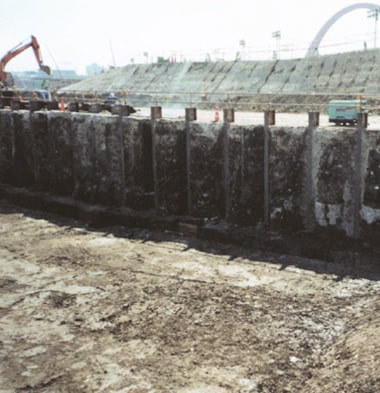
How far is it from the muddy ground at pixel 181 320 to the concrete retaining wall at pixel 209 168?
132cm

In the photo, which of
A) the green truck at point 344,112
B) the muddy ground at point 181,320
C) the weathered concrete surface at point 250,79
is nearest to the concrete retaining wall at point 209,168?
the muddy ground at point 181,320

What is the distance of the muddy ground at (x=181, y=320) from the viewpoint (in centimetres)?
913

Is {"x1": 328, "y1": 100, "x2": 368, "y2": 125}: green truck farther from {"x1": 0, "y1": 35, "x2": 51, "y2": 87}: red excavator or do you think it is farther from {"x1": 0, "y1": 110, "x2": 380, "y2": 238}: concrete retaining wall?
{"x1": 0, "y1": 35, "x2": 51, "y2": 87}: red excavator

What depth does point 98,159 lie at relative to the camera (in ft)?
63.3

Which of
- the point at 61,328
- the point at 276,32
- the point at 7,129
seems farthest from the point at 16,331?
the point at 276,32

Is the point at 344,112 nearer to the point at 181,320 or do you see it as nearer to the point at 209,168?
the point at 209,168

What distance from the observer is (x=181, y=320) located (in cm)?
1131

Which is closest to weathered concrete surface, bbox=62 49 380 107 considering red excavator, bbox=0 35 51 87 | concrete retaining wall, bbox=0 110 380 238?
red excavator, bbox=0 35 51 87

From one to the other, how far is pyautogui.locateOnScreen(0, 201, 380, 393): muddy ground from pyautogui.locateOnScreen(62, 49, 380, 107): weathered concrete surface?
2116cm

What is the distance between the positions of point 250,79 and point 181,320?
42730 millimetres

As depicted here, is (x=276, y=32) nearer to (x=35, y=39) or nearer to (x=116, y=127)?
(x=35, y=39)

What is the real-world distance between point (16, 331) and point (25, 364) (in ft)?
4.78

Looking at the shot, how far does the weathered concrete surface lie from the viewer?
4233cm

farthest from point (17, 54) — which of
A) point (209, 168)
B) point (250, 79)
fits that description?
point (209, 168)
